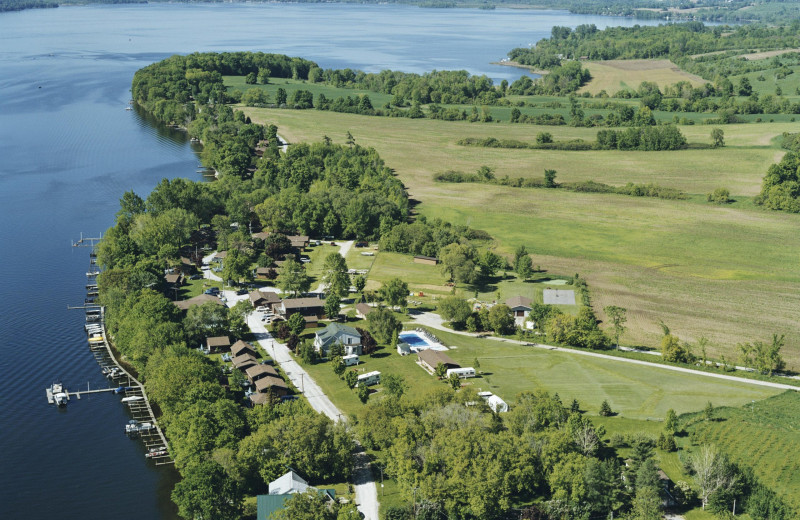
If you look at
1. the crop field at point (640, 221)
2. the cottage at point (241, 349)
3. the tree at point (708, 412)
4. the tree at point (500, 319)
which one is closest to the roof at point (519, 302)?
the tree at point (500, 319)

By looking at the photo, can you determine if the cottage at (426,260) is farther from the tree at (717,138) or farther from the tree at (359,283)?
the tree at (717,138)

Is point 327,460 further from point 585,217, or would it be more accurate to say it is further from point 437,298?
point 585,217

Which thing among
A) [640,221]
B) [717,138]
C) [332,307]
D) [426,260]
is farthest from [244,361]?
[717,138]

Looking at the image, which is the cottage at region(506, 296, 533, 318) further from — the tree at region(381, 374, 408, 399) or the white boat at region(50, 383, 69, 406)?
the white boat at region(50, 383, 69, 406)

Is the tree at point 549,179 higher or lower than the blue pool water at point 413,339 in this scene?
higher

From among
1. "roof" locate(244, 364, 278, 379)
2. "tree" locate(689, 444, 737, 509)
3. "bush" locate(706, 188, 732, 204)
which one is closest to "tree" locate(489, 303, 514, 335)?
"roof" locate(244, 364, 278, 379)

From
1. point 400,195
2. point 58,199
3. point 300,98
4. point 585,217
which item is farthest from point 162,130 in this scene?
point 585,217
